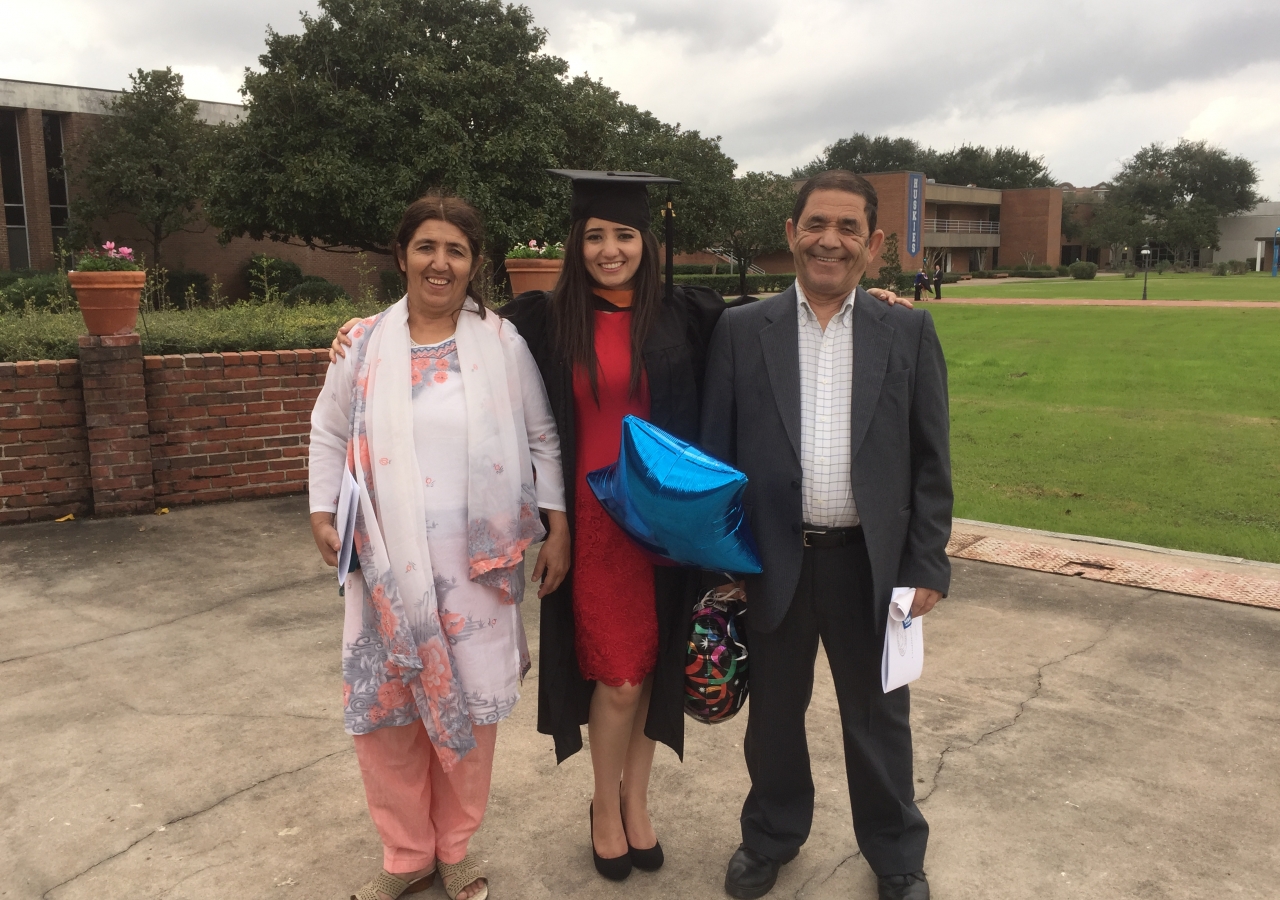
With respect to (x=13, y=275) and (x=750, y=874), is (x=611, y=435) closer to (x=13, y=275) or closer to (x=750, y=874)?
(x=750, y=874)

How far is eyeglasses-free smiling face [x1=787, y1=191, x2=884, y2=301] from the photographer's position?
8.58ft

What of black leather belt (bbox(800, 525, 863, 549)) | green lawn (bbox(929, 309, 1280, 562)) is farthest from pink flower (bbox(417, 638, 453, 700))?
green lawn (bbox(929, 309, 1280, 562))

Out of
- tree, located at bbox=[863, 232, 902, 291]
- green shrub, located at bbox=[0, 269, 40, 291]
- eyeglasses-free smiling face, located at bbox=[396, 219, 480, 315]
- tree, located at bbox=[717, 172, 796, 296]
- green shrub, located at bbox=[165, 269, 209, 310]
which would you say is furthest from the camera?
tree, located at bbox=[717, 172, 796, 296]

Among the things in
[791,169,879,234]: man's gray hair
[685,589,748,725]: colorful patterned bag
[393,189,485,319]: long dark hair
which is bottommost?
[685,589,748,725]: colorful patterned bag

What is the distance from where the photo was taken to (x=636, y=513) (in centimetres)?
246

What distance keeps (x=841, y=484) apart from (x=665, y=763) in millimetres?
1449

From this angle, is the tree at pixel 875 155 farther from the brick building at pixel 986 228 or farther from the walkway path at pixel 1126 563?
the walkway path at pixel 1126 563

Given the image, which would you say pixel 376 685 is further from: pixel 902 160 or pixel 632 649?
pixel 902 160

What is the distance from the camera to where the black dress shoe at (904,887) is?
2697 millimetres

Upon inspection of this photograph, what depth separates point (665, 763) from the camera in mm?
3545

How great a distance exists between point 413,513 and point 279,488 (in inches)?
212

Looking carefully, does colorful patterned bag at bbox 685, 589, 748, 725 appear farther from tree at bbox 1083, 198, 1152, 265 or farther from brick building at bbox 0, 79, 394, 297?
tree at bbox 1083, 198, 1152, 265

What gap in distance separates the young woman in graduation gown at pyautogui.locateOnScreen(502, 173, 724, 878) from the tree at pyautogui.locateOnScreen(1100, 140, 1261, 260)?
87033 millimetres

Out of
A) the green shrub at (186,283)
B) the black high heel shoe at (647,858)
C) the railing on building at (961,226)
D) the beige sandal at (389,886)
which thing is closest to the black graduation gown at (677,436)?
the black high heel shoe at (647,858)
